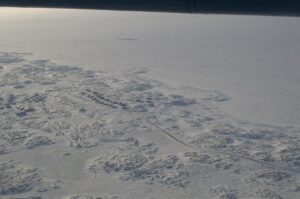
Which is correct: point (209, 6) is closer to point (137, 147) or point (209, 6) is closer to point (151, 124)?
point (137, 147)

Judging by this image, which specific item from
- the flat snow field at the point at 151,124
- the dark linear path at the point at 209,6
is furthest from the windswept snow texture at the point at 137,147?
the dark linear path at the point at 209,6

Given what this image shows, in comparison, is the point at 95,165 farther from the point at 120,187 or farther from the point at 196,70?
the point at 196,70

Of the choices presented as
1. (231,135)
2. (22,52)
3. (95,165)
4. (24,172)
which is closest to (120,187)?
(95,165)

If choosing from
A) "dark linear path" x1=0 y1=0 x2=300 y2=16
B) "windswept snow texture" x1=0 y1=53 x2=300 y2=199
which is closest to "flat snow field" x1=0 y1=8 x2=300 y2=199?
"windswept snow texture" x1=0 y1=53 x2=300 y2=199

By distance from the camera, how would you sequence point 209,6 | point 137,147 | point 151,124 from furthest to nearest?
point 151,124
point 137,147
point 209,6

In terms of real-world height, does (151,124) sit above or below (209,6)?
below

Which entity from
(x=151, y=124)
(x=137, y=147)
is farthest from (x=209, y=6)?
(x=151, y=124)

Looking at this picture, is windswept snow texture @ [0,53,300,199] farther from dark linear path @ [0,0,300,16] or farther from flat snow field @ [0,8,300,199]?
dark linear path @ [0,0,300,16]

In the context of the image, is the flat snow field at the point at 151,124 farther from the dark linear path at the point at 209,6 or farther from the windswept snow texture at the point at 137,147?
the dark linear path at the point at 209,6
